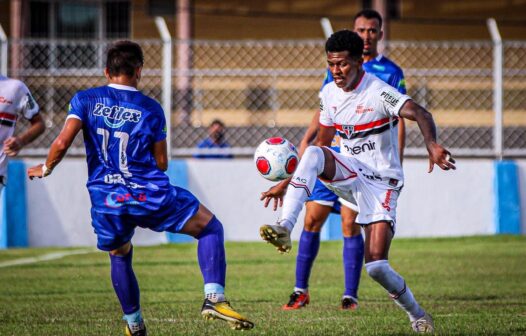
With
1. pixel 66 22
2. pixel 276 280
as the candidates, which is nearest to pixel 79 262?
pixel 276 280

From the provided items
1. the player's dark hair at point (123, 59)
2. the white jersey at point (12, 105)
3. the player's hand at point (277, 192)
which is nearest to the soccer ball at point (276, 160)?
the player's hand at point (277, 192)

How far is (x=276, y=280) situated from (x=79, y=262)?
2.99 metres

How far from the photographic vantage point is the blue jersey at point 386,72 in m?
8.62

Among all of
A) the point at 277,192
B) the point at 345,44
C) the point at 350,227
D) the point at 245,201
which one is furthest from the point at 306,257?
the point at 245,201

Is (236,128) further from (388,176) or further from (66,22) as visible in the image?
(66,22)

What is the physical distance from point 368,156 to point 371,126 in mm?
196

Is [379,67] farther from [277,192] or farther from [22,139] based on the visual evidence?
[22,139]

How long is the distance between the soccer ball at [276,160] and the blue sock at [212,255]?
73 cm

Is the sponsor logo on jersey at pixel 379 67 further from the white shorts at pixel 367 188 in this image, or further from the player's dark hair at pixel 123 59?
the player's dark hair at pixel 123 59

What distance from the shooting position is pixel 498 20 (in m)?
24.0

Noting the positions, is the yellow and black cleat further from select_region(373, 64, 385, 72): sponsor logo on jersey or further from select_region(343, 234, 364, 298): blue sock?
select_region(373, 64, 385, 72): sponsor logo on jersey

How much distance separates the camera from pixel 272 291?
965cm

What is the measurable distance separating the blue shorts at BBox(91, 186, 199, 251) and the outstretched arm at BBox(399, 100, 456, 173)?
1405 millimetres

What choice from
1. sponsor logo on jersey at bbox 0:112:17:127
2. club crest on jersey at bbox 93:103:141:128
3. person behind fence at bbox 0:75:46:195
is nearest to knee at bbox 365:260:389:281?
club crest on jersey at bbox 93:103:141:128
